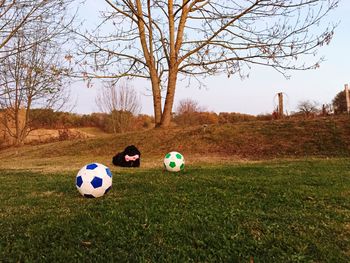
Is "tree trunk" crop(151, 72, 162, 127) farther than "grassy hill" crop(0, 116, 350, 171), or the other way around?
"tree trunk" crop(151, 72, 162, 127)

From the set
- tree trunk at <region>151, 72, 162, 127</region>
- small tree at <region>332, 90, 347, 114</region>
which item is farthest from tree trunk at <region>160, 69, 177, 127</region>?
small tree at <region>332, 90, 347, 114</region>

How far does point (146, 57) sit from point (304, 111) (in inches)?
404

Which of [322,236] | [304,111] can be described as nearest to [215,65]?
[304,111]

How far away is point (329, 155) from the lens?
10812mm

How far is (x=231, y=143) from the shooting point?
13406mm

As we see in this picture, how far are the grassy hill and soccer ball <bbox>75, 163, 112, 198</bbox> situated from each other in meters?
5.97

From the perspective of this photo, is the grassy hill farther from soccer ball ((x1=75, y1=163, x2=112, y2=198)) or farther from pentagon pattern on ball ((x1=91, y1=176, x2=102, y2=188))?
pentagon pattern on ball ((x1=91, y1=176, x2=102, y2=188))

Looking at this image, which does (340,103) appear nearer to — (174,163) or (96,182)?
(174,163)

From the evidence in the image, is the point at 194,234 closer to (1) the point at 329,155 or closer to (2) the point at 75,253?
(2) the point at 75,253

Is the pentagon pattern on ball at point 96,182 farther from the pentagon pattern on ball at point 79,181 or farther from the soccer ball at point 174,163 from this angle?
the soccer ball at point 174,163

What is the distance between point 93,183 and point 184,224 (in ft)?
6.66

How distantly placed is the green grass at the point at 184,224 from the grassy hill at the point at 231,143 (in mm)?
6245

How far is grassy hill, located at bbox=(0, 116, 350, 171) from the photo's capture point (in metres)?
11.7

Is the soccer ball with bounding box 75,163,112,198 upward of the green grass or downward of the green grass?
upward
